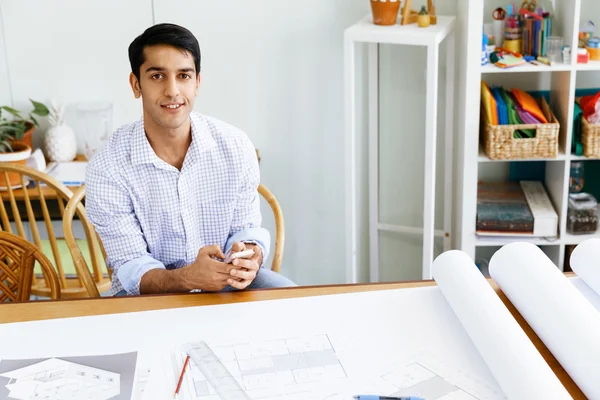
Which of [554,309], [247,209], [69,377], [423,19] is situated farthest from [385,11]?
[69,377]

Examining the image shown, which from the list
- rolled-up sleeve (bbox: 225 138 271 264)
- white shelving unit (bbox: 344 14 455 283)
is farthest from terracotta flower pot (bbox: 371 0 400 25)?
rolled-up sleeve (bbox: 225 138 271 264)

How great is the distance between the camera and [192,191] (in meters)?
2.03

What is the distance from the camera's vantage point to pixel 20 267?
74.4 inches

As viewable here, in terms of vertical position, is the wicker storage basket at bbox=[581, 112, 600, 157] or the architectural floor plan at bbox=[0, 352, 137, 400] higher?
the wicker storage basket at bbox=[581, 112, 600, 157]

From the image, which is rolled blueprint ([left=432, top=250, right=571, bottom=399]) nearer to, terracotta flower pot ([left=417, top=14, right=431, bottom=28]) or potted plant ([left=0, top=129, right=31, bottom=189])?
terracotta flower pot ([left=417, top=14, right=431, bottom=28])

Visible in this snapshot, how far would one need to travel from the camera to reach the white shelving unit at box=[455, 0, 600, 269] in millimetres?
2604

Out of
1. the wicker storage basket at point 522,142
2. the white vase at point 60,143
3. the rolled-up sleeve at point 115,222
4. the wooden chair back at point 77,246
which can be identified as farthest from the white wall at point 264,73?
the rolled-up sleeve at point 115,222

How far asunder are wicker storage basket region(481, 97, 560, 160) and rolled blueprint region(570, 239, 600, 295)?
3.59 ft

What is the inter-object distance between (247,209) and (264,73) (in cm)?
110

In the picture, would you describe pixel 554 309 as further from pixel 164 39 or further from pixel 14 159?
pixel 14 159

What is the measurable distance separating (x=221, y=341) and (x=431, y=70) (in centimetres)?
143

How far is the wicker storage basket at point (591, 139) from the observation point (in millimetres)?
2621

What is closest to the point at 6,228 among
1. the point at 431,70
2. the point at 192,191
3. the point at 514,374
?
the point at 192,191

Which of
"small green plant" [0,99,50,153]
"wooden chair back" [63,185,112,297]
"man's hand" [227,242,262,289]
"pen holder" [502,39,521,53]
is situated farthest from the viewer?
"small green plant" [0,99,50,153]
